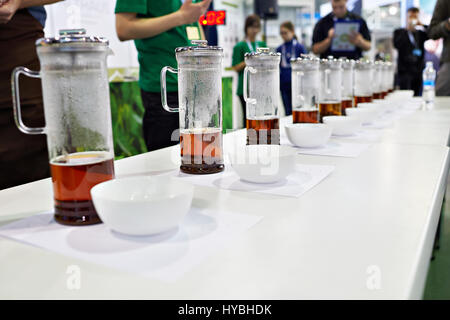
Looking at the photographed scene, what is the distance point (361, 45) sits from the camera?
322cm

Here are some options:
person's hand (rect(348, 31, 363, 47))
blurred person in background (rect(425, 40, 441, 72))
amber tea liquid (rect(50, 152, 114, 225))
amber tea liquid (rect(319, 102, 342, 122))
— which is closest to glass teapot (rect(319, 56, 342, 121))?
amber tea liquid (rect(319, 102, 342, 122))

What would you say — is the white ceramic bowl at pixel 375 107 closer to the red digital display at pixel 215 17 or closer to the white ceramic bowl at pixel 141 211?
the white ceramic bowl at pixel 141 211

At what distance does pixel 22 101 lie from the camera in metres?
1.28

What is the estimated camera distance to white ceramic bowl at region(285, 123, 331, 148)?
3.84ft

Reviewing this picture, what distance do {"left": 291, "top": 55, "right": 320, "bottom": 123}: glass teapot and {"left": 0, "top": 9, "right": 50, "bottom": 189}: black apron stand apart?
2.66 feet

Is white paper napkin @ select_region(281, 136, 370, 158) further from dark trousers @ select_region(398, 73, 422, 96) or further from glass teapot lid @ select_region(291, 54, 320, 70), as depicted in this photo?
dark trousers @ select_region(398, 73, 422, 96)

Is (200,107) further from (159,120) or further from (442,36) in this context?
(442,36)

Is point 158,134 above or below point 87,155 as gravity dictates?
below

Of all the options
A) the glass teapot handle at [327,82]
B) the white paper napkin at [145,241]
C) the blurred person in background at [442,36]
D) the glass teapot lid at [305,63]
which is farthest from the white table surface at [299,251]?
the blurred person in background at [442,36]

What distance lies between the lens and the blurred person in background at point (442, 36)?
329 cm

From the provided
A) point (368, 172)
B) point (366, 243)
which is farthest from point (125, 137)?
point (366, 243)

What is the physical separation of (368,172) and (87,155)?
1.91ft

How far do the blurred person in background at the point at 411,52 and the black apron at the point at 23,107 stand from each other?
16.4 feet

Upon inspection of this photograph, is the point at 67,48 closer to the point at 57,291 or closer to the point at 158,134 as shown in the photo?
the point at 57,291
